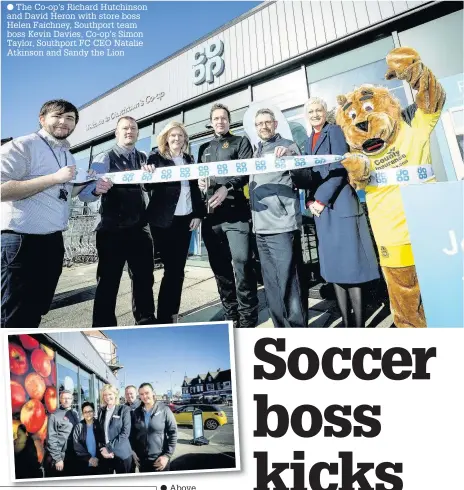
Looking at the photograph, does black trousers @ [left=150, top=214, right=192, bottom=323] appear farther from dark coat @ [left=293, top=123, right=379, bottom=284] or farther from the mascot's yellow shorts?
the mascot's yellow shorts

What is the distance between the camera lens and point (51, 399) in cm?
163

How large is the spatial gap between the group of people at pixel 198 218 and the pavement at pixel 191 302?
0.14ft

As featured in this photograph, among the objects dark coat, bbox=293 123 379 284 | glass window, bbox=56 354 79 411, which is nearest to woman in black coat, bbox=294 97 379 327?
dark coat, bbox=293 123 379 284

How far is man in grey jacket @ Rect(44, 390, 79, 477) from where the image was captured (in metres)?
1.57

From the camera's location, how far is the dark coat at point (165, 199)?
1.81 metres

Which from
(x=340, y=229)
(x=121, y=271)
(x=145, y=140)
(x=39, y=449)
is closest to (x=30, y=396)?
(x=39, y=449)

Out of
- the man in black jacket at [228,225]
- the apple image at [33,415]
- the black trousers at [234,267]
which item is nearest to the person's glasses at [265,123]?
the man in black jacket at [228,225]

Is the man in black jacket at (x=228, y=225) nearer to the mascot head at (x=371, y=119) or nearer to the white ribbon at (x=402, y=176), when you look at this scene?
the mascot head at (x=371, y=119)

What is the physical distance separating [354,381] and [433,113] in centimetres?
157

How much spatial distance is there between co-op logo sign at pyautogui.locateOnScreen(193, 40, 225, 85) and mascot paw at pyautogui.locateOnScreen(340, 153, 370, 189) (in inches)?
39.5

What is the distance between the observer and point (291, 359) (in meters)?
1.66

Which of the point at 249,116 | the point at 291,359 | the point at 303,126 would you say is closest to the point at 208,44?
the point at 249,116

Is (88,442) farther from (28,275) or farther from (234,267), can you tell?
(234,267)

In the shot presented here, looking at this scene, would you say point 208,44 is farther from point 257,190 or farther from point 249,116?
point 257,190
